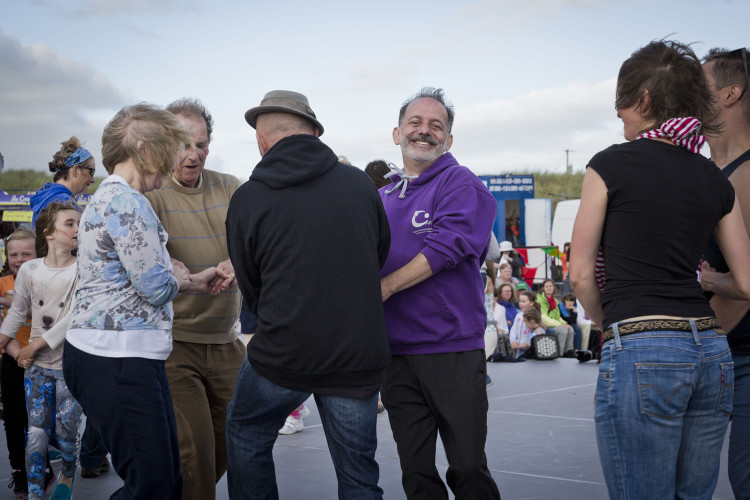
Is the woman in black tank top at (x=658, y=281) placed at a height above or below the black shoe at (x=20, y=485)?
above

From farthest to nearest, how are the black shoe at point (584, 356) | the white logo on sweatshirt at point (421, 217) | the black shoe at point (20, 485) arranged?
the black shoe at point (584, 356) → the black shoe at point (20, 485) → the white logo on sweatshirt at point (421, 217)

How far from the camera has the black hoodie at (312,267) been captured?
7.59ft

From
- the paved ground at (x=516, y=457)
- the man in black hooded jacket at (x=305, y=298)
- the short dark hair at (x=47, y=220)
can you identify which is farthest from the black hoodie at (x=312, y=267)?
the paved ground at (x=516, y=457)

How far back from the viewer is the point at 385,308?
118 inches

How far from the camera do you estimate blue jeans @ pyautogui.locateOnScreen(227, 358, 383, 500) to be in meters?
2.42

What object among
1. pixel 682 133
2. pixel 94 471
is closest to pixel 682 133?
pixel 682 133

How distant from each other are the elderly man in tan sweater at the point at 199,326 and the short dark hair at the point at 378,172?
1.70 m

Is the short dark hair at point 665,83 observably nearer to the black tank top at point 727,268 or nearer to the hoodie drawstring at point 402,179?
the black tank top at point 727,268

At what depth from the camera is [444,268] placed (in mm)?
2885

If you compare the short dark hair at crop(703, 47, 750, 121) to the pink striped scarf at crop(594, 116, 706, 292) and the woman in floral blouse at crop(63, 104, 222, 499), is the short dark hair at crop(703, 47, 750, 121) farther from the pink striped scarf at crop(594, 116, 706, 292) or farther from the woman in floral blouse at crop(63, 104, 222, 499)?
the woman in floral blouse at crop(63, 104, 222, 499)

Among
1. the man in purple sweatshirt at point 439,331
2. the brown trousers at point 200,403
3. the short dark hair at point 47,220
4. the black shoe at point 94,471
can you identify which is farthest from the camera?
the black shoe at point 94,471

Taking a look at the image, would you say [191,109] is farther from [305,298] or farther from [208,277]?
[305,298]

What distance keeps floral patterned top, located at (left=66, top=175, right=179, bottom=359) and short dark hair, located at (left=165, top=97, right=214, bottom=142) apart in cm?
103

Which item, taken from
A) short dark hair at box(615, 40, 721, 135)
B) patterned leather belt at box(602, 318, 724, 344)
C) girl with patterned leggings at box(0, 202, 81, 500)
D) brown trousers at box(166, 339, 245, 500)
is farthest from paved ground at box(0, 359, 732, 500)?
short dark hair at box(615, 40, 721, 135)
